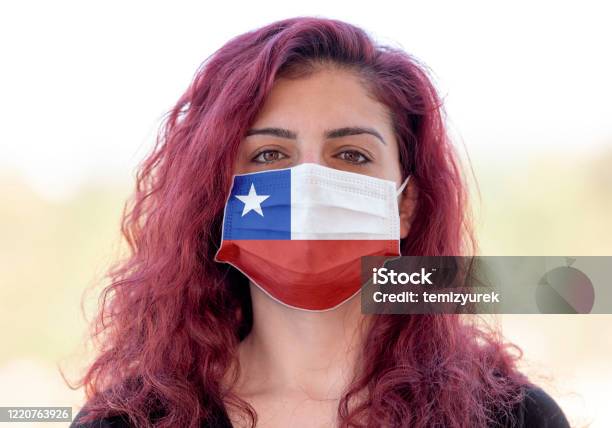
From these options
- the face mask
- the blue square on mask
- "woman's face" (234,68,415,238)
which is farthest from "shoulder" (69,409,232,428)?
"woman's face" (234,68,415,238)

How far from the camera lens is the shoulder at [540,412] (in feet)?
4.99

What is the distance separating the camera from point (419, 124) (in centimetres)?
176

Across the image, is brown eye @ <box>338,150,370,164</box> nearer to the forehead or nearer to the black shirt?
the forehead

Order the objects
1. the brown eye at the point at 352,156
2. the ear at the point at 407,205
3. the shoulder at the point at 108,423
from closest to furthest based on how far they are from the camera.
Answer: the shoulder at the point at 108,423 → the brown eye at the point at 352,156 → the ear at the point at 407,205

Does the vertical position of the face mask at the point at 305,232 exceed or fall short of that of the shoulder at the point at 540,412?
it exceeds it

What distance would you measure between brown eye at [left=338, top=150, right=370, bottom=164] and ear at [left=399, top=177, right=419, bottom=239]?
0.16m

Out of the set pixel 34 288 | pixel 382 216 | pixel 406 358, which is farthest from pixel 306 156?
pixel 34 288

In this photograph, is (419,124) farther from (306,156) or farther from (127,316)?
(127,316)

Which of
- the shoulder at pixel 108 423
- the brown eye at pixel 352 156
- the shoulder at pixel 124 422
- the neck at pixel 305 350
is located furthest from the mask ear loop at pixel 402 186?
the shoulder at pixel 108 423

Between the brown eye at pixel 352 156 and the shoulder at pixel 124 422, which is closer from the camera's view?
the shoulder at pixel 124 422

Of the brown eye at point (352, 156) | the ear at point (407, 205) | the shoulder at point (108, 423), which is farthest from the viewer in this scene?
the ear at point (407, 205)

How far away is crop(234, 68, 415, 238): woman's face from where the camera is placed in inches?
61.9

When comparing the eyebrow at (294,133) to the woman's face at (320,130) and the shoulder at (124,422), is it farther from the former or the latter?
the shoulder at (124,422)

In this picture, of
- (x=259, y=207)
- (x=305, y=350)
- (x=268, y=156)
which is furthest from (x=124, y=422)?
(x=268, y=156)
